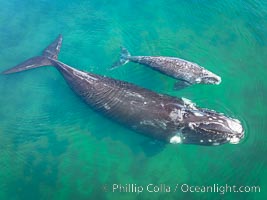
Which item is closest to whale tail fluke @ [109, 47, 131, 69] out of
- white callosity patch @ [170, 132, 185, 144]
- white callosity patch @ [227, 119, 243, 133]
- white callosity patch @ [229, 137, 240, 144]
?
white callosity patch @ [170, 132, 185, 144]

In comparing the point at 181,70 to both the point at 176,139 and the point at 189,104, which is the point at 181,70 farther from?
the point at 176,139

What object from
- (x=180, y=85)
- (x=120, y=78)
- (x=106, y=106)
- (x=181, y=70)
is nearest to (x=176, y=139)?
(x=180, y=85)

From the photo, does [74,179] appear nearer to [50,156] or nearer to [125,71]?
[50,156]

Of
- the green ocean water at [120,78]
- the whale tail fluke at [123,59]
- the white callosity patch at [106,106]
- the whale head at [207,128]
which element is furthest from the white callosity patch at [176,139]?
the whale tail fluke at [123,59]

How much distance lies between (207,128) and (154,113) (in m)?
2.49

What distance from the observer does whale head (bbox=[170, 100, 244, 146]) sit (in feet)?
44.6

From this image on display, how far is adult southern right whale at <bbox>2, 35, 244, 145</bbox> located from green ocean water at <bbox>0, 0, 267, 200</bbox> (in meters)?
0.96

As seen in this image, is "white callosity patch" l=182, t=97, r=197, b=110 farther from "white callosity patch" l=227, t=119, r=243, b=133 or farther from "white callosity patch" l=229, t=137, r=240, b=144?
"white callosity patch" l=229, t=137, r=240, b=144

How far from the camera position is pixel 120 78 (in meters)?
17.3

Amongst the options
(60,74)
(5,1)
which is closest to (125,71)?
(60,74)

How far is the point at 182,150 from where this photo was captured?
591 inches

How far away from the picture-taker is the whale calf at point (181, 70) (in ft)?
54.1

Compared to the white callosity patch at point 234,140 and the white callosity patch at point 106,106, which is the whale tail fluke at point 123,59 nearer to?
the white callosity patch at point 106,106

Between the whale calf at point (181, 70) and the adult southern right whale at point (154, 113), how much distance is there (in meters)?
1.50
